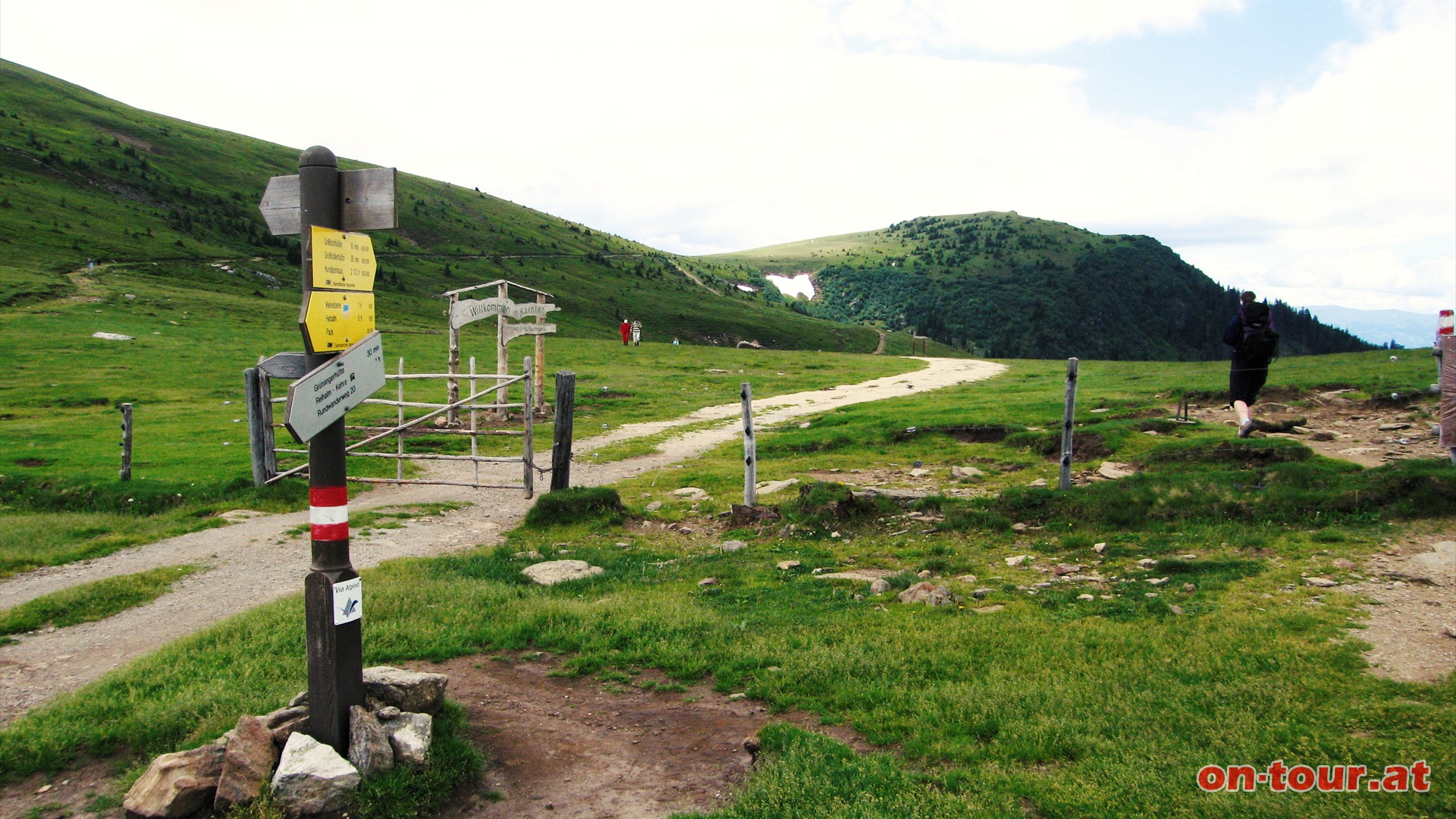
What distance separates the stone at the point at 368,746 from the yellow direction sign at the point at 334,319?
8.39 ft

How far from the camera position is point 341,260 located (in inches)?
219

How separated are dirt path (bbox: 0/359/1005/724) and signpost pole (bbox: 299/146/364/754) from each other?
12.4 ft

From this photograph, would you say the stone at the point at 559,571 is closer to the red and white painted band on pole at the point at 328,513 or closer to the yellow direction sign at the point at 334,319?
the red and white painted band on pole at the point at 328,513

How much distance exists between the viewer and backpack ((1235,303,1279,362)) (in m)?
14.4

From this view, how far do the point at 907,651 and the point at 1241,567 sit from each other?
4795 mm

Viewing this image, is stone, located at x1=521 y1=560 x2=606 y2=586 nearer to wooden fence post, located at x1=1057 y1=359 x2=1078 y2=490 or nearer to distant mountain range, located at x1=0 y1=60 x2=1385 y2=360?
wooden fence post, located at x1=1057 y1=359 x2=1078 y2=490

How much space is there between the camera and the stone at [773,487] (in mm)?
A: 16328

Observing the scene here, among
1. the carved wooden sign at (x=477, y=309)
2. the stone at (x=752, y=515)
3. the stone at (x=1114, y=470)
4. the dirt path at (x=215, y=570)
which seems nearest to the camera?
the dirt path at (x=215, y=570)

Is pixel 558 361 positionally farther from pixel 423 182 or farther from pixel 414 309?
pixel 423 182

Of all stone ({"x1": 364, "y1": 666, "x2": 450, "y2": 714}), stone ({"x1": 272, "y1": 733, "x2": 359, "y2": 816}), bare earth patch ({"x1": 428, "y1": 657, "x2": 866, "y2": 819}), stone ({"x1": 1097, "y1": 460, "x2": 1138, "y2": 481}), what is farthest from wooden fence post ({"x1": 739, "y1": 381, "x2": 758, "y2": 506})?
stone ({"x1": 272, "y1": 733, "x2": 359, "y2": 816})

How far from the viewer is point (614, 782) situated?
5727mm

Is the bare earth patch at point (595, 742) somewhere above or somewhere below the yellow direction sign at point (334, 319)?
below

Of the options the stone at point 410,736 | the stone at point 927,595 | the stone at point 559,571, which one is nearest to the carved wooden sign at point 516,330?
the stone at point 559,571

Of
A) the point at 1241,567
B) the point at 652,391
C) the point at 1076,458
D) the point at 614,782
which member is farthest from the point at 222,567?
the point at 652,391
